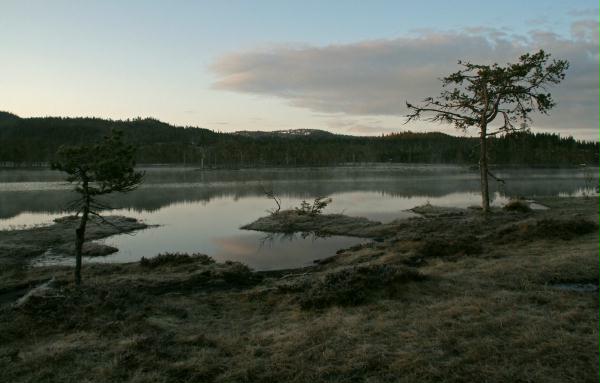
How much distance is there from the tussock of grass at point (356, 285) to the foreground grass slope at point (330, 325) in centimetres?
4

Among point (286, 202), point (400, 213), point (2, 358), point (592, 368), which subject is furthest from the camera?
point (286, 202)

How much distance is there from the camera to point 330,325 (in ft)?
37.0

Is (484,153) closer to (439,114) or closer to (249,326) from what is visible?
(439,114)

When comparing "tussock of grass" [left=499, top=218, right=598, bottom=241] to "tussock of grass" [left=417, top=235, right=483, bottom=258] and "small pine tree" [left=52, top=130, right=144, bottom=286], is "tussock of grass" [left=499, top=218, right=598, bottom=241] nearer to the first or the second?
"tussock of grass" [left=417, top=235, right=483, bottom=258]

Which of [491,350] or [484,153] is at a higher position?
[484,153]

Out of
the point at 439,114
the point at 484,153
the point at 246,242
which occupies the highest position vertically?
the point at 439,114

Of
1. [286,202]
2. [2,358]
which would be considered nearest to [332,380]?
[2,358]

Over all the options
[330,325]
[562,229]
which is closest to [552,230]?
[562,229]

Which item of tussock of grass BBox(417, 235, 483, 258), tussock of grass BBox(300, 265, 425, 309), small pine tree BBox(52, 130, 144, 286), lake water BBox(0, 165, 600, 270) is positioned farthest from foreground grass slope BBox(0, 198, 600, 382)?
lake water BBox(0, 165, 600, 270)

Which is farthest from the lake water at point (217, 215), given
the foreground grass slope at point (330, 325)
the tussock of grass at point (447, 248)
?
the foreground grass slope at point (330, 325)

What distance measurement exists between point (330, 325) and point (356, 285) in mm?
2956

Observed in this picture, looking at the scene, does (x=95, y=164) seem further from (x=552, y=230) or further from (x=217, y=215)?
(x=217, y=215)

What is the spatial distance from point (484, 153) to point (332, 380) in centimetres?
2660

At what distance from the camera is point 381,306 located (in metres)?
12.7
